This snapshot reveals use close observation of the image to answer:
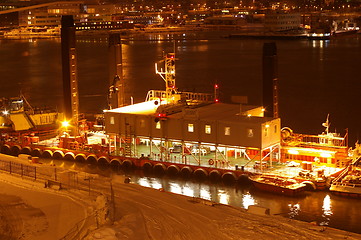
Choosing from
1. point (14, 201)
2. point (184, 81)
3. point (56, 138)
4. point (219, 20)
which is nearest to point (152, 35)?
point (219, 20)

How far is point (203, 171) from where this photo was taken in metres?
16.0

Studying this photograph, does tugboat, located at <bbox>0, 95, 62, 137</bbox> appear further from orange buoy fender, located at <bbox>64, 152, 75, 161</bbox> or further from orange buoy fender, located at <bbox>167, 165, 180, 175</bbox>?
orange buoy fender, located at <bbox>167, 165, 180, 175</bbox>

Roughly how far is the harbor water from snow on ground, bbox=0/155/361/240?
82.9 inches

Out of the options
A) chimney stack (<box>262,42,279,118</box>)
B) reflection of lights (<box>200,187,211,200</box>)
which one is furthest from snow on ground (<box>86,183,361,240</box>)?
chimney stack (<box>262,42,279,118</box>)

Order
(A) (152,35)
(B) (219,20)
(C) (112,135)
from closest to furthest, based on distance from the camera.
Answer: (C) (112,135), (A) (152,35), (B) (219,20)

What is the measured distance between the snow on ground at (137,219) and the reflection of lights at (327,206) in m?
2.11

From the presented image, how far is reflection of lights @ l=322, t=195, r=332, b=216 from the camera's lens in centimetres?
1382

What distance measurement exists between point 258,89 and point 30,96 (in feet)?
36.1

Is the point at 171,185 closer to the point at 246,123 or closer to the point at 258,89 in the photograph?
the point at 246,123

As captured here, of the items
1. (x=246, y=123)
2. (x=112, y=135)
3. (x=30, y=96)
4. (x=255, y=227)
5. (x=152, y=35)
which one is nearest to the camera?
(x=255, y=227)

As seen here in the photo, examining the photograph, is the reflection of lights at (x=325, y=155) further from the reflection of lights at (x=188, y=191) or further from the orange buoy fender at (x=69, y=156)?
the orange buoy fender at (x=69, y=156)

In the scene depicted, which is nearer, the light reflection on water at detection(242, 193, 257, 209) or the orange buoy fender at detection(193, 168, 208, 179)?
the light reflection on water at detection(242, 193, 257, 209)

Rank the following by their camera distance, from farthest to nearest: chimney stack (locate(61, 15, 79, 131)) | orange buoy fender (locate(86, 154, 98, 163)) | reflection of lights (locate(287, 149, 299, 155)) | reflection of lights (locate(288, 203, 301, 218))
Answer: chimney stack (locate(61, 15, 79, 131))
orange buoy fender (locate(86, 154, 98, 163))
reflection of lights (locate(287, 149, 299, 155))
reflection of lights (locate(288, 203, 301, 218))

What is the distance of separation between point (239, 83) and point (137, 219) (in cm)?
2648
